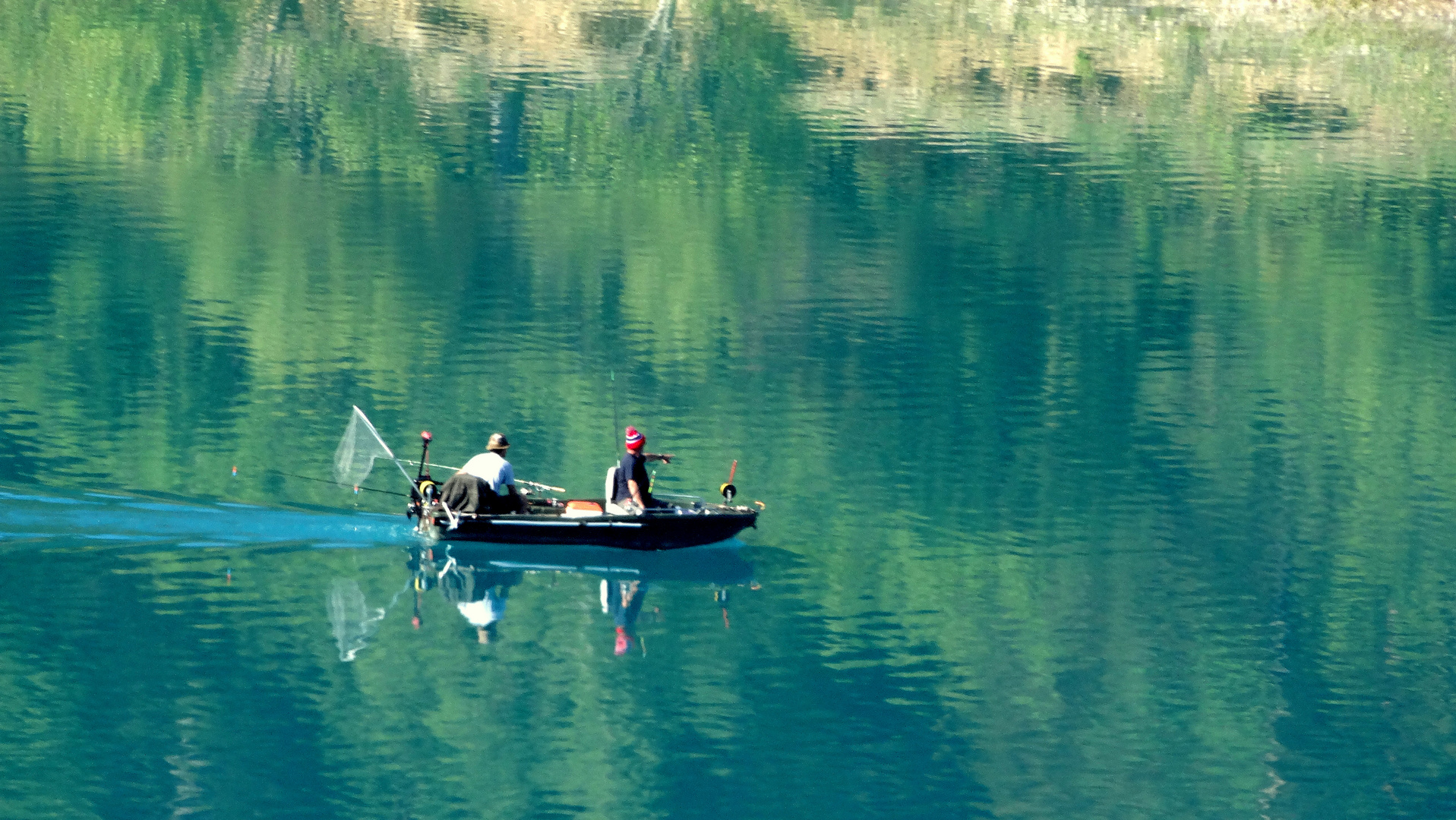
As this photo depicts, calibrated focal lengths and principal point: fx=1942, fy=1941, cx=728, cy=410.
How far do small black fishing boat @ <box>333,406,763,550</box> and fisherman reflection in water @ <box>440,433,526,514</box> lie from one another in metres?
0.12

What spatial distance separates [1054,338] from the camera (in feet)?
142

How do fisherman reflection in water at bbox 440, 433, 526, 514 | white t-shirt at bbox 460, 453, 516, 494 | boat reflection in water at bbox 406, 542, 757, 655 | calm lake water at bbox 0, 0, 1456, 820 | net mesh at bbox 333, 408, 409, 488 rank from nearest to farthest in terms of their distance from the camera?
calm lake water at bbox 0, 0, 1456, 820 → boat reflection in water at bbox 406, 542, 757, 655 → fisherman reflection in water at bbox 440, 433, 526, 514 → white t-shirt at bbox 460, 453, 516, 494 → net mesh at bbox 333, 408, 409, 488

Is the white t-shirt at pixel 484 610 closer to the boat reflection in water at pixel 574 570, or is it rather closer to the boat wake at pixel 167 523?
the boat reflection in water at pixel 574 570

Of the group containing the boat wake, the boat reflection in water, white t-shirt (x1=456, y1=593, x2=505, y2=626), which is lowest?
white t-shirt (x1=456, y1=593, x2=505, y2=626)

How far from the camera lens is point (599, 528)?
1105 inches

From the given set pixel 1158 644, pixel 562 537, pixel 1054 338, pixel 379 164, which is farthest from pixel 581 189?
pixel 1158 644

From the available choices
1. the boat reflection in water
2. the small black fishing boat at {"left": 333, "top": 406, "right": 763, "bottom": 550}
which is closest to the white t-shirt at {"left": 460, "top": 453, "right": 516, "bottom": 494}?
the small black fishing boat at {"left": 333, "top": 406, "right": 763, "bottom": 550}

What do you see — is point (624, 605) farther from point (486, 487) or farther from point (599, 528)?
point (486, 487)

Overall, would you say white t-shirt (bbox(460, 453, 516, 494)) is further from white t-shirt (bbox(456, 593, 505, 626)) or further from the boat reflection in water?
white t-shirt (bbox(456, 593, 505, 626))

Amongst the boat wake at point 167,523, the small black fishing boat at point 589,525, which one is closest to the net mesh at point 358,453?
the boat wake at point 167,523

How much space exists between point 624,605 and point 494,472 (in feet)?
9.59

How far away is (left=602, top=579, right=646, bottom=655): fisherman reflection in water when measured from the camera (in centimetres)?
2566

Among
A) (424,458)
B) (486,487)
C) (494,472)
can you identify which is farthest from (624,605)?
(424,458)

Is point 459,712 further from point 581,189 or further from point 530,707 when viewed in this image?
point 581,189
